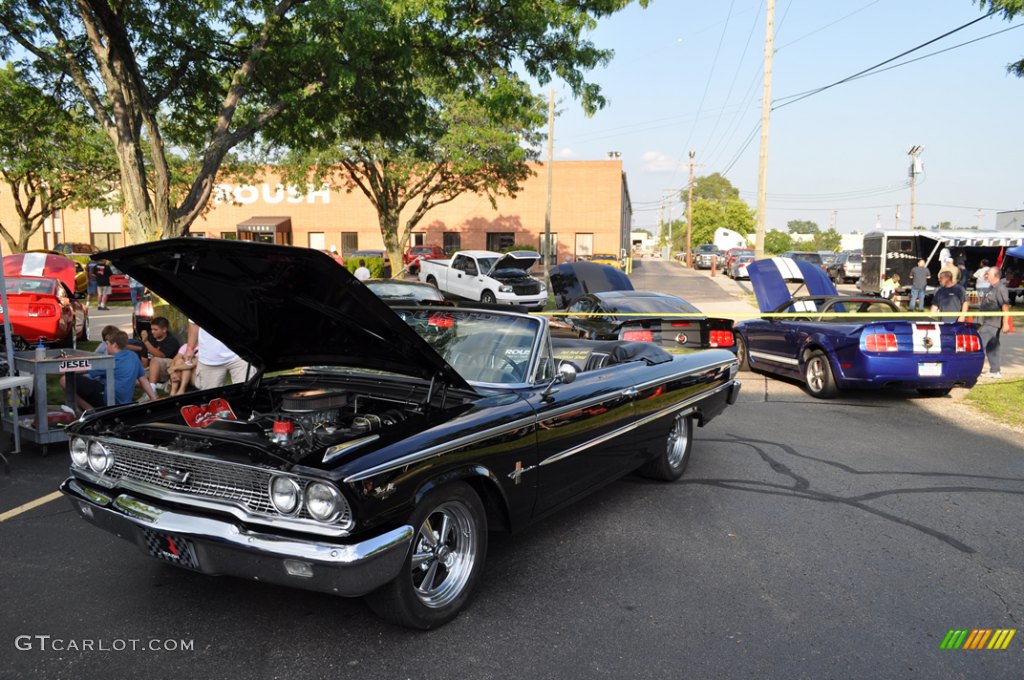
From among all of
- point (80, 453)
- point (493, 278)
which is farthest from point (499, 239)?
point (80, 453)

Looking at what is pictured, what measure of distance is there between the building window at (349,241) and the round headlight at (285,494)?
161 ft

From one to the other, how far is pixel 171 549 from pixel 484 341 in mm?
2035

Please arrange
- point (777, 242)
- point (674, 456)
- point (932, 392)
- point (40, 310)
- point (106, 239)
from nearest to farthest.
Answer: point (674, 456)
point (932, 392)
point (40, 310)
point (106, 239)
point (777, 242)

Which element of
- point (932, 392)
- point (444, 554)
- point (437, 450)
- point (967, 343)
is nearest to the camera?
point (437, 450)

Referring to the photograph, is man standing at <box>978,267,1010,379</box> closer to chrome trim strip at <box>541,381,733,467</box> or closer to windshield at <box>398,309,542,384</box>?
chrome trim strip at <box>541,381,733,467</box>

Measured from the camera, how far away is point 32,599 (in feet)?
12.0

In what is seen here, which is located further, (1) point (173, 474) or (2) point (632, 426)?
(2) point (632, 426)

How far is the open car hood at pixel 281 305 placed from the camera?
341 centimetres

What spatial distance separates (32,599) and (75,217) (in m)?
55.9

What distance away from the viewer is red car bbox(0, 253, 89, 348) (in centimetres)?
1166

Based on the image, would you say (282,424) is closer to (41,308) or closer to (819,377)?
(819,377)

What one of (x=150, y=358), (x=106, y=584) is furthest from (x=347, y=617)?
(x=150, y=358)

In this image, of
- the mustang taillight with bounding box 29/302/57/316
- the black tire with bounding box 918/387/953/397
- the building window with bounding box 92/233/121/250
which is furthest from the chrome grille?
the building window with bounding box 92/233/121/250

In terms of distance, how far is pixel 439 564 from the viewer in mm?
3529
